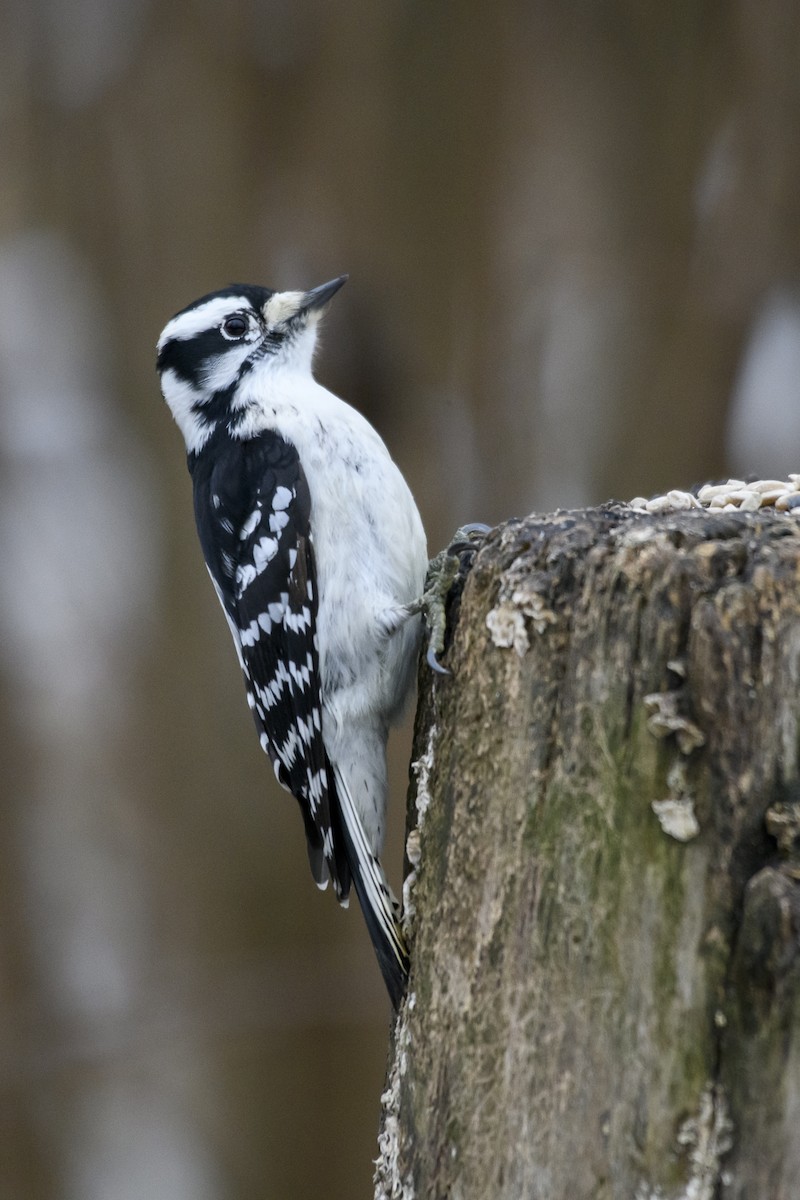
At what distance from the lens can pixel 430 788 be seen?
2.12 m

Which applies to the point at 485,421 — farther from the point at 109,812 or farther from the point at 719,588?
the point at 719,588

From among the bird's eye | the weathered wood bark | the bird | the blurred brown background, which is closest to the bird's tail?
the bird

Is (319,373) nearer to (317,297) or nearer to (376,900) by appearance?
(317,297)

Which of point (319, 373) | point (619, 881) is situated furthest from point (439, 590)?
point (319, 373)

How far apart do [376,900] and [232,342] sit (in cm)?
166

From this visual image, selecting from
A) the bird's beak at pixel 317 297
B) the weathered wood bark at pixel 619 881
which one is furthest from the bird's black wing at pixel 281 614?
the weathered wood bark at pixel 619 881

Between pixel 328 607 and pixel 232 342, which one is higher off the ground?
pixel 232 342

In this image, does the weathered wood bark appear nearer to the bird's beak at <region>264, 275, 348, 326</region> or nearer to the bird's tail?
the bird's tail

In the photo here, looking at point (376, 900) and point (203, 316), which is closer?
point (376, 900)

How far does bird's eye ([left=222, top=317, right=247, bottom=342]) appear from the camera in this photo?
11.3 feet

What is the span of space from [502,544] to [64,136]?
3021mm

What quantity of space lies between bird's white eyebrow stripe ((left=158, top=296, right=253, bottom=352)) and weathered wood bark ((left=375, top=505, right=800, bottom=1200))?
1740 mm

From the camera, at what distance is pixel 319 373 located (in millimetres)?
4176

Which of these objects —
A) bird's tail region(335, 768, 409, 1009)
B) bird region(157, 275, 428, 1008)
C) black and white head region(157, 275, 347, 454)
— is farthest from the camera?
black and white head region(157, 275, 347, 454)
